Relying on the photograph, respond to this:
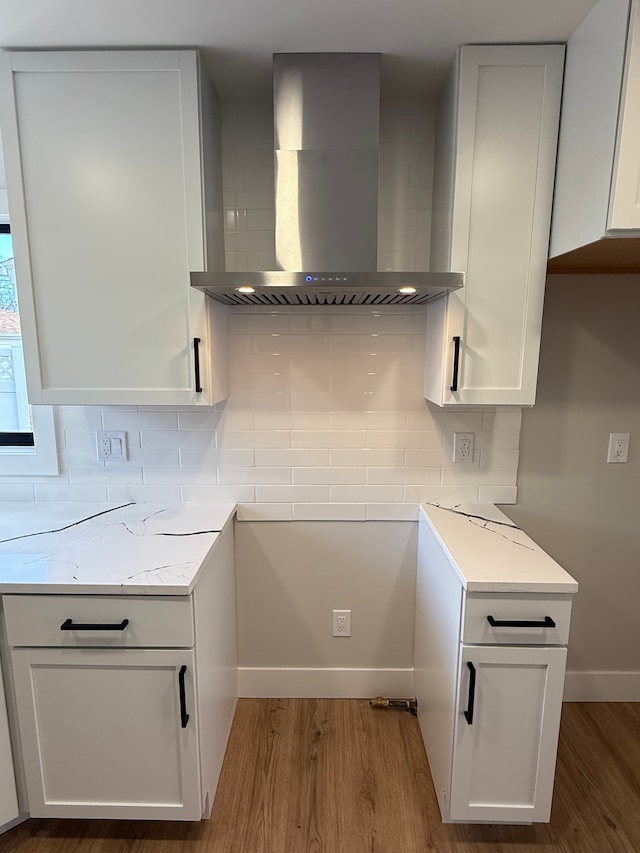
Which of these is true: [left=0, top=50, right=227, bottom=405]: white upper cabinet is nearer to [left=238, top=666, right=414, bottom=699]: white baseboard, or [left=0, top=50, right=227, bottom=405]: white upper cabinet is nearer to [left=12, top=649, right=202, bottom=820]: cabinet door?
[left=12, top=649, right=202, bottom=820]: cabinet door

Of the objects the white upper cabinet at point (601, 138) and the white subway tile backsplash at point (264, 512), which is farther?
the white subway tile backsplash at point (264, 512)

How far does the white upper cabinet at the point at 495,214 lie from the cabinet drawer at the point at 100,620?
3.67ft

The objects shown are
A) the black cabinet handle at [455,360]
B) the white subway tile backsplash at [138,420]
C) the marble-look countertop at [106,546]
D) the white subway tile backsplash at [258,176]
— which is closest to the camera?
the marble-look countertop at [106,546]

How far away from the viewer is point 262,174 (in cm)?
177

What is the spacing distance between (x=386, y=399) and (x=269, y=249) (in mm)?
751

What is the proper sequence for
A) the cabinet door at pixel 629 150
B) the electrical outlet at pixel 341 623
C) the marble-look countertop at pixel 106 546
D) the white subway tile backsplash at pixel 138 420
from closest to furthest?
the cabinet door at pixel 629 150 < the marble-look countertop at pixel 106 546 < the white subway tile backsplash at pixel 138 420 < the electrical outlet at pixel 341 623

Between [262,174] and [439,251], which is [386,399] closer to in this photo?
[439,251]

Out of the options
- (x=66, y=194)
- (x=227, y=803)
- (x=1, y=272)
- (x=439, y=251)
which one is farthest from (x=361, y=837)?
(x=1, y=272)

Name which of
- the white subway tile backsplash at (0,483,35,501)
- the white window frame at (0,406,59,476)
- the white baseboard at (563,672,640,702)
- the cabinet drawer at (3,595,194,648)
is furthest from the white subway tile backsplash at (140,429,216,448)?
the white baseboard at (563,672,640,702)

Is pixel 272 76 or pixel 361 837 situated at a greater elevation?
pixel 272 76

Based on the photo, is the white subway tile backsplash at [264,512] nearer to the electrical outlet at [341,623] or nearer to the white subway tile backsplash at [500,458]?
the electrical outlet at [341,623]

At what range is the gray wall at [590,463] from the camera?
183cm

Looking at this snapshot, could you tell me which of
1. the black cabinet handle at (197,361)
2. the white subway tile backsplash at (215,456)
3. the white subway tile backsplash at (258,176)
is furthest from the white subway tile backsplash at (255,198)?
the white subway tile backsplash at (215,456)

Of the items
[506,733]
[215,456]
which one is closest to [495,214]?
[215,456]
